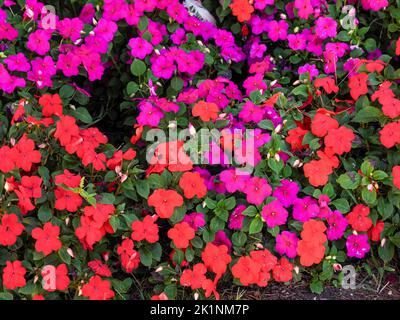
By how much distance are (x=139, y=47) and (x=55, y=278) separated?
4.22ft

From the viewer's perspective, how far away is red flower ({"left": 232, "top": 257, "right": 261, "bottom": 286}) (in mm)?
3072

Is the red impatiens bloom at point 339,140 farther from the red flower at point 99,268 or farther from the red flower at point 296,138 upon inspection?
the red flower at point 99,268

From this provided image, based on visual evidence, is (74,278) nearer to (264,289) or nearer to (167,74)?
(264,289)

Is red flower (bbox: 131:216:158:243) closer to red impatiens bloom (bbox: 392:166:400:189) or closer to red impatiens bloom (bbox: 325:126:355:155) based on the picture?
red impatiens bloom (bbox: 325:126:355:155)

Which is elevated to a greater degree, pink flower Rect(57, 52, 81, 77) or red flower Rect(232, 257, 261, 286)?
pink flower Rect(57, 52, 81, 77)

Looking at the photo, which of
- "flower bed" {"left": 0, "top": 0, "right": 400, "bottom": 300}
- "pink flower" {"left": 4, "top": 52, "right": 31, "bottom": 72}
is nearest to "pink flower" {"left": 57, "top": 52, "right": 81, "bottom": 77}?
"flower bed" {"left": 0, "top": 0, "right": 400, "bottom": 300}

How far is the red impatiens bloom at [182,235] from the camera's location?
10.1 feet

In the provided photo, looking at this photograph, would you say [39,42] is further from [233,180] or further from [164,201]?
[233,180]

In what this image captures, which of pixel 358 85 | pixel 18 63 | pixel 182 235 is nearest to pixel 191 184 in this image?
pixel 182 235

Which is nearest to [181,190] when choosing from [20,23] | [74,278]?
[74,278]

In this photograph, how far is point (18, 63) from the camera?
3494 mm

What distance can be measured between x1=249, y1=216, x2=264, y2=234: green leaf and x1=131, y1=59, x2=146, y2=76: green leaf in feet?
3.24

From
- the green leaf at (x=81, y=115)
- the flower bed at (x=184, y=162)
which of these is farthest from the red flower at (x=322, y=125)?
the green leaf at (x=81, y=115)

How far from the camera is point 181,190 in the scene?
317 cm
